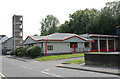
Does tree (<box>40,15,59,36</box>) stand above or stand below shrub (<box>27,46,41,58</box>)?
above

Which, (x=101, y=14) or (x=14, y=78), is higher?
(x=101, y=14)

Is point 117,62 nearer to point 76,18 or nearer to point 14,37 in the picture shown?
point 76,18

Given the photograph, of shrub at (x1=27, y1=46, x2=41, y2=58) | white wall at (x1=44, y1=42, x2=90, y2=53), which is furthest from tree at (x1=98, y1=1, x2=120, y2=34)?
shrub at (x1=27, y1=46, x2=41, y2=58)

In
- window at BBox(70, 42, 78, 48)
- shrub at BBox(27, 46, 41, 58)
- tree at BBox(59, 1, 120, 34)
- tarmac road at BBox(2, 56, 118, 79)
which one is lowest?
tarmac road at BBox(2, 56, 118, 79)

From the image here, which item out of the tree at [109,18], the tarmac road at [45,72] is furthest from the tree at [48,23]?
the tarmac road at [45,72]

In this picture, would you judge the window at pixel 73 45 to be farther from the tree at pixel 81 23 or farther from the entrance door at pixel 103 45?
the tree at pixel 81 23

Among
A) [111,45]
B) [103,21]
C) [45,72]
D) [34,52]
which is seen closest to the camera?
[45,72]

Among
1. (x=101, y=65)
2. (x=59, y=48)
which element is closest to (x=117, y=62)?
(x=101, y=65)

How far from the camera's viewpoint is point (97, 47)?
39.7 m

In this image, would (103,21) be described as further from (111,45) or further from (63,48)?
(63,48)

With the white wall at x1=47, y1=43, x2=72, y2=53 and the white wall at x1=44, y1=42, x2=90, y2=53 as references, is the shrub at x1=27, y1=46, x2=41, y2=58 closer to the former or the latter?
the white wall at x1=44, y1=42, x2=90, y2=53

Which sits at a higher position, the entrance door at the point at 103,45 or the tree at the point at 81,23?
the tree at the point at 81,23

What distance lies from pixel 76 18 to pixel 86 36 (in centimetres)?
2533

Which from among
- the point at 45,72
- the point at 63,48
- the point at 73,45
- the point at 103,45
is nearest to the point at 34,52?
the point at 63,48
